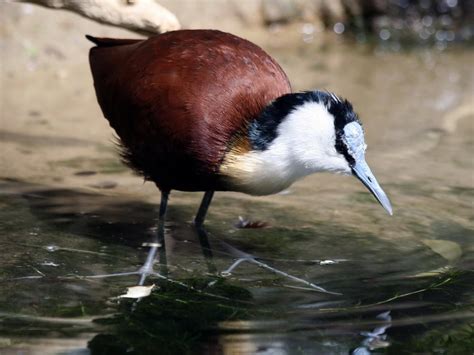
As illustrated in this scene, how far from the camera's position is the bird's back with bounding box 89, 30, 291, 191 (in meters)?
4.33

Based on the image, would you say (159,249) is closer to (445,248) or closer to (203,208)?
(203,208)

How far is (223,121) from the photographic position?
14.2ft

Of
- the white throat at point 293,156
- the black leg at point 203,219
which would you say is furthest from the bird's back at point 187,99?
the black leg at point 203,219

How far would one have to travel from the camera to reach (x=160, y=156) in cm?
448

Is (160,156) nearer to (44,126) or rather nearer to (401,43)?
(44,126)

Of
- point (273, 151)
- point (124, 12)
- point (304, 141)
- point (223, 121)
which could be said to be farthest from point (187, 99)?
point (124, 12)

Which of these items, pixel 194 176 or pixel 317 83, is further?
pixel 317 83

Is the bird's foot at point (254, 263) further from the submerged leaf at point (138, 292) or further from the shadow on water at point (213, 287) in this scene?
the submerged leaf at point (138, 292)

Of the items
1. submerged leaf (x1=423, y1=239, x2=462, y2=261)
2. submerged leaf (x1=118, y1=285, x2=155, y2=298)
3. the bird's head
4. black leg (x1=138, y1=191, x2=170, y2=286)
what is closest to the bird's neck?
the bird's head

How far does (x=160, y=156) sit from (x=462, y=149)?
238cm

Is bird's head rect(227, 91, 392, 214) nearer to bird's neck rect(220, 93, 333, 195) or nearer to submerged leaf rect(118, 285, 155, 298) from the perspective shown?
bird's neck rect(220, 93, 333, 195)

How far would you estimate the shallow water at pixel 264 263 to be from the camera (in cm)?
359

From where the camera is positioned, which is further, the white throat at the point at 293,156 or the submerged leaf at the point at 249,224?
the submerged leaf at the point at 249,224

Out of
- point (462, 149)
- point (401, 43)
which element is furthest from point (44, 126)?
point (401, 43)
